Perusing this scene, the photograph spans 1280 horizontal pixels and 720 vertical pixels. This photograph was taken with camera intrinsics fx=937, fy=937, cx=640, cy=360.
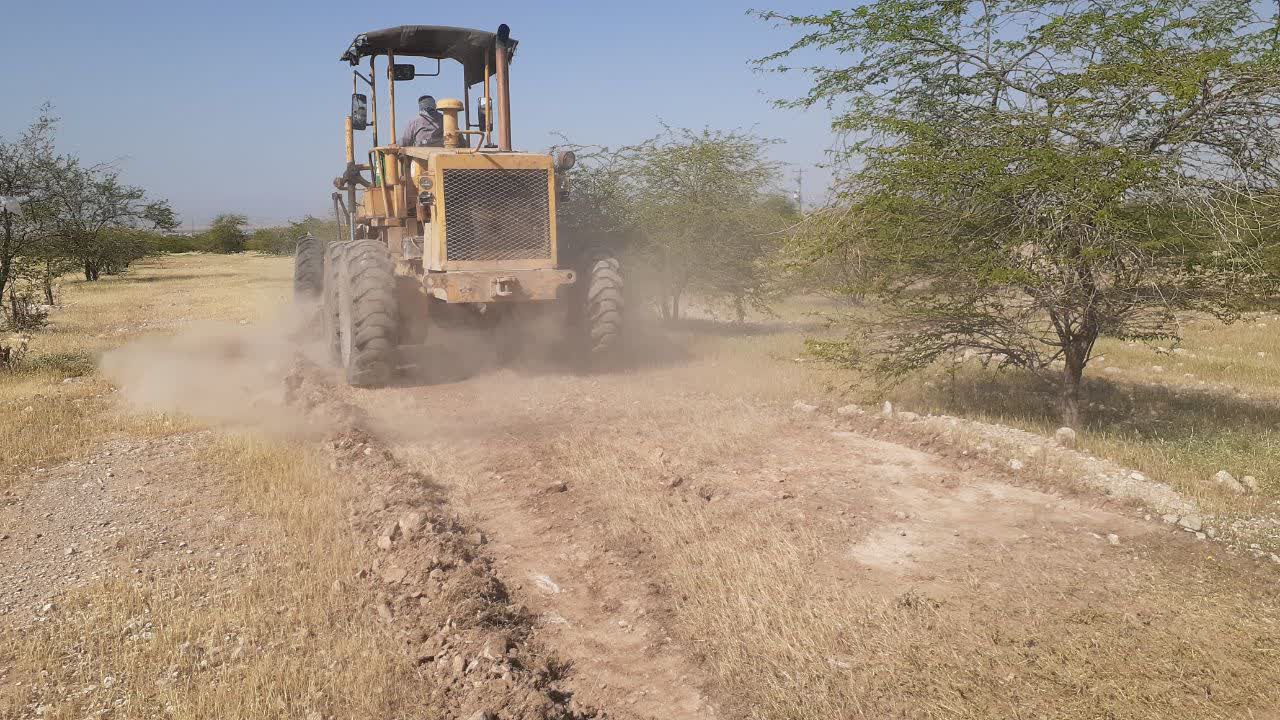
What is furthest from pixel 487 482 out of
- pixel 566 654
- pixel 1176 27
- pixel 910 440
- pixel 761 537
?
pixel 1176 27

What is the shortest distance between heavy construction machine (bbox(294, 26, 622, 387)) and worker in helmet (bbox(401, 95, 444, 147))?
0.21 meters

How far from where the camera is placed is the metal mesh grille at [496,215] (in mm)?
9930

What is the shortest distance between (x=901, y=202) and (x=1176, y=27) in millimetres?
2645

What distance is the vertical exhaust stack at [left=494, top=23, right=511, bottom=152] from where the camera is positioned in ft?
33.9

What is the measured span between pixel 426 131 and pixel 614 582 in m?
7.76

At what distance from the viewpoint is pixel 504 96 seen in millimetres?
10484

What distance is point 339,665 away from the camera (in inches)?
153

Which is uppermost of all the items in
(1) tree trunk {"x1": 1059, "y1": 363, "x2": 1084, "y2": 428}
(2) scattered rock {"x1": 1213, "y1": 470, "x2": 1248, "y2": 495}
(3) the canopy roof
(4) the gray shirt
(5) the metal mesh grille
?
(3) the canopy roof

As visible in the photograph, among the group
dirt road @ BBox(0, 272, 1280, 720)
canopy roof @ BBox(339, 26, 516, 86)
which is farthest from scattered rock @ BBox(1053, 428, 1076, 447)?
canopy roof @ BBox(339, 26, 516, 86)

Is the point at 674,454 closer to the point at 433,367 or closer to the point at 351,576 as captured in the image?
the point at 351,576

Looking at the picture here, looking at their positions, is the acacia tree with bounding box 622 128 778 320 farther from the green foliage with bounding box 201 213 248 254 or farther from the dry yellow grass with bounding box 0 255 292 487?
the green foliage with bounding box 201 213 248 254

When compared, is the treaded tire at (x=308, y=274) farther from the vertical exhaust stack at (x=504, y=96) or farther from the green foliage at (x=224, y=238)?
the green foliage at (x=224, y=238)

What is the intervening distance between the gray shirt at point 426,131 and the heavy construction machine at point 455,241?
20cm

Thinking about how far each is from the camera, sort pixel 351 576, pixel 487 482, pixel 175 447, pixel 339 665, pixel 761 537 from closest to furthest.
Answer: pixel 339 665 → pixel 351 576 → pixel 761 537 → pixel 487 482 → pixel 175 447
